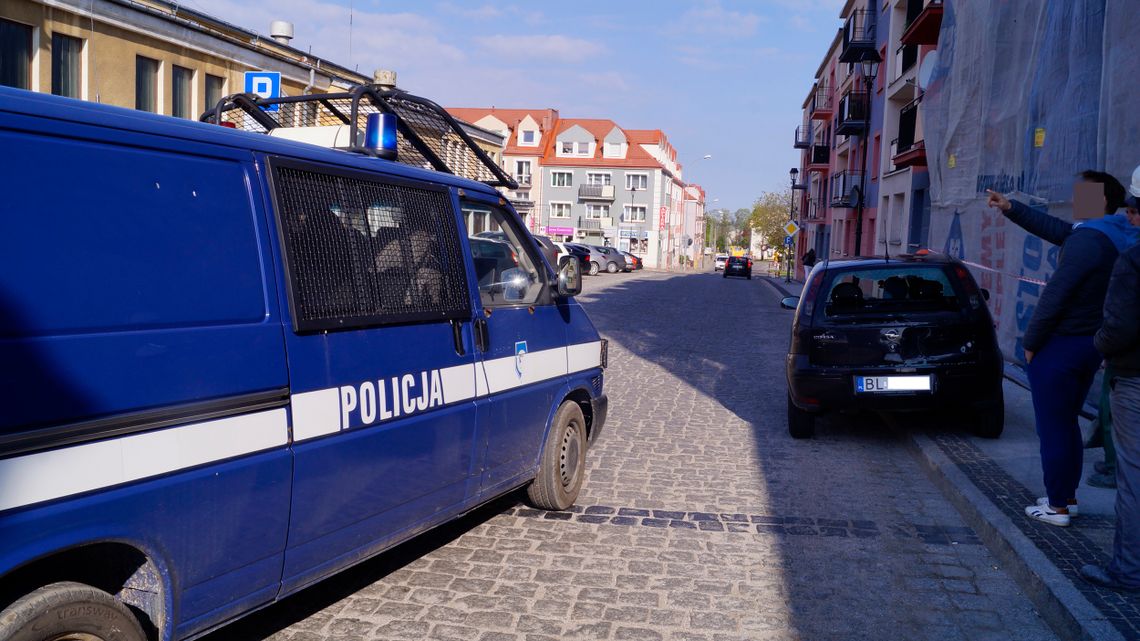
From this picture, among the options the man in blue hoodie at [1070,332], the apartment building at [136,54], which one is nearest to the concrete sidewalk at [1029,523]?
the man in blue hoodie at [1070,332]

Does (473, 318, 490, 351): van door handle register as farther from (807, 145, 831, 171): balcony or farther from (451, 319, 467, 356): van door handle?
(807, 145, 831, 171): balcony

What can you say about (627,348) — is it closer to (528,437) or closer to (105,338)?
(528,437)

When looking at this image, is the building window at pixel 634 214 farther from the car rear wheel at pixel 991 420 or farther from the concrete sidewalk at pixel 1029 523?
the car rear wheel at pixel 991 420

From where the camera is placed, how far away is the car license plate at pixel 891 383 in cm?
762

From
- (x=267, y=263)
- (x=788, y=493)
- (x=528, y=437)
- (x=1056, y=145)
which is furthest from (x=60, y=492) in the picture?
(x=1056, y=145)

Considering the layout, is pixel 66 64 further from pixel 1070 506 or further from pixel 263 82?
pixel 1070 506

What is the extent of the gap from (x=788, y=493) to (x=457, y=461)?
2.95 m

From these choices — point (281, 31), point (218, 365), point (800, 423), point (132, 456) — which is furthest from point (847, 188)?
point (132, 456)

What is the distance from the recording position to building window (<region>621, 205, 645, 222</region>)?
87438 millimetres

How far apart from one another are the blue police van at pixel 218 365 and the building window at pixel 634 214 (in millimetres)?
83189

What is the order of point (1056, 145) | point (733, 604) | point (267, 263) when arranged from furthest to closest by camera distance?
point (1056, 145) → point (733, 604) → point (267, 263)

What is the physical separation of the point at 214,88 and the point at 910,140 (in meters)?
18.8

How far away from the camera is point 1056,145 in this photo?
9.51 metres

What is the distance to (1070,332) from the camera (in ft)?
16.9
